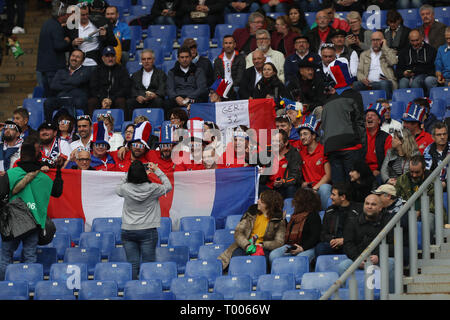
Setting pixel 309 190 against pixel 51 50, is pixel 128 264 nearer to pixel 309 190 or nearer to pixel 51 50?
pixel 309 190

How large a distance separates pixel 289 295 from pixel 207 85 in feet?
21.8

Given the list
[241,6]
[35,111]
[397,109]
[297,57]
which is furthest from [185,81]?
[397,109]

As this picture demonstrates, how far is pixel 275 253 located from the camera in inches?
464

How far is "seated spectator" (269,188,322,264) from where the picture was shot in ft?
38.5

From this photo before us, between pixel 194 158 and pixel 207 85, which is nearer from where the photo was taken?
pixel 194 158

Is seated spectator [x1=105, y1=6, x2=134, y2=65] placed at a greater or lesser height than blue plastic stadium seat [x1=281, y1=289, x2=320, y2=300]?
greater

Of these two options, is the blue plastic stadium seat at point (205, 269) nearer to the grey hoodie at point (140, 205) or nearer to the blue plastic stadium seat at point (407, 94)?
the grey hoodie at point (140, 205)

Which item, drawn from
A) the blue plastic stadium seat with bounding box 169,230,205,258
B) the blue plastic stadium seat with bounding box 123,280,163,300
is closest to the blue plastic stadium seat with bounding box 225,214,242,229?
the blue plastic stadium seat with bounding box 169,230,205,258

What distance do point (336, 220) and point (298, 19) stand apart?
660cm

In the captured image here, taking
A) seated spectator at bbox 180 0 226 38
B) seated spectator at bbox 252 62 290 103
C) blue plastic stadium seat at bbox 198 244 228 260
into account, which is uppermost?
seated spectator at bbox 180 0 226 38

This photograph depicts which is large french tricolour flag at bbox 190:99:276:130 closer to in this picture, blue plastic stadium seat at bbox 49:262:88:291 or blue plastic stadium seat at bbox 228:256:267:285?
blue plastic stadium seat at bbox 228:256:267:285

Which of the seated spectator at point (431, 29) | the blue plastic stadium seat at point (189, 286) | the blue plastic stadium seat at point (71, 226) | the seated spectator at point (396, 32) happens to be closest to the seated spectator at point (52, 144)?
the blue plastic stadium seat at point (71, 226)

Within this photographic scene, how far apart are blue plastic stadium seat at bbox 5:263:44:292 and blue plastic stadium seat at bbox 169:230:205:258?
5.39 feet
